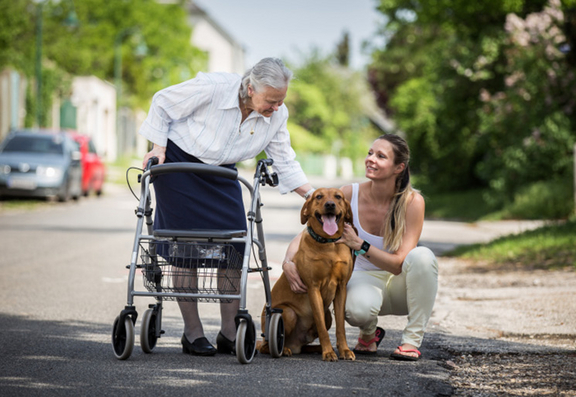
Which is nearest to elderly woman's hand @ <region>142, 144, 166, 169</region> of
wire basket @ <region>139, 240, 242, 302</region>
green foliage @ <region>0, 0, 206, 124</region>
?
wire basket @ <region>139, 240, 242, 302</region>

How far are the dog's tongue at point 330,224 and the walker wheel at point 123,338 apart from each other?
4.25 ft

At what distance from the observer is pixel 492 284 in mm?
10398

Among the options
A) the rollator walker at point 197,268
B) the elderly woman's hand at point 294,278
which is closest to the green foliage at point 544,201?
the elderly woman's hand at point 294,278

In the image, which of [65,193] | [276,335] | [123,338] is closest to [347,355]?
[276,335]

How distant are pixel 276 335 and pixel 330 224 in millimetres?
770

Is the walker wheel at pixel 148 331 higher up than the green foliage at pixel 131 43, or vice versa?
the green foliage at pixel 131 43

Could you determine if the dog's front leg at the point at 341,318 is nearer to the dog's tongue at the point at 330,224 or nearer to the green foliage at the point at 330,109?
the dog's tongue at the point at 330,224

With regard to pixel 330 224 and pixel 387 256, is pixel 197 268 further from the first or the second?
pixel 387 256

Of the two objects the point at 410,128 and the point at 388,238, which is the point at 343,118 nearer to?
the point at 410,128

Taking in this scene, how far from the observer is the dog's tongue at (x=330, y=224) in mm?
5508

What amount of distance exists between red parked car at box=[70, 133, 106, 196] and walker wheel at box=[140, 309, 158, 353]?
1978 centimetres

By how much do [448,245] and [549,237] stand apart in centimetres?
279

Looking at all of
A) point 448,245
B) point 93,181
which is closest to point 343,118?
point 93,181

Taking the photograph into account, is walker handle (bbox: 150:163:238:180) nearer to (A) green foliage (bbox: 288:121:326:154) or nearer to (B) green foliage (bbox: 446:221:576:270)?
(B) green foliage (bbox: 446:221:576:270)
